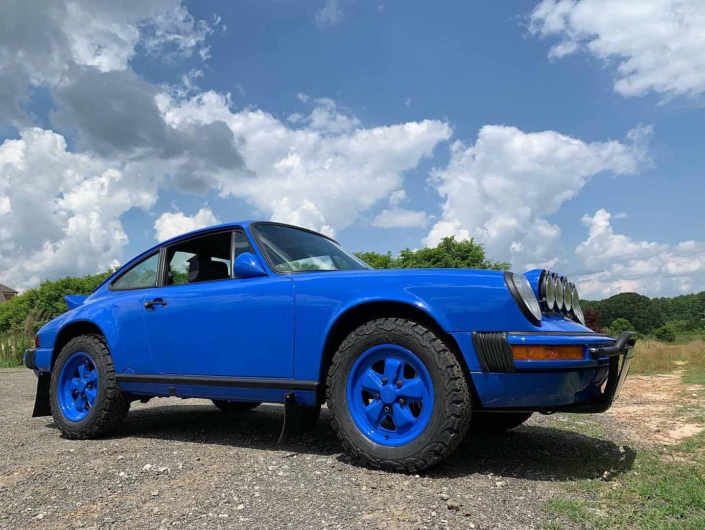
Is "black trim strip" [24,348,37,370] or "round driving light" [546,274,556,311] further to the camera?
"black trim strip" [24,348,37,370]

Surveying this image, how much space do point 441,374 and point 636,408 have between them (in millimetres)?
3961

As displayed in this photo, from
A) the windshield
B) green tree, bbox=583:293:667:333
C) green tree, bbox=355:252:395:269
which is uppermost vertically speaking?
green tree, bbox=355:252:395:269

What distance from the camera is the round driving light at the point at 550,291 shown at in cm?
298

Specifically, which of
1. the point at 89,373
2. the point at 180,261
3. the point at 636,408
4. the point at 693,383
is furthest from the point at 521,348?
the point at 693,383

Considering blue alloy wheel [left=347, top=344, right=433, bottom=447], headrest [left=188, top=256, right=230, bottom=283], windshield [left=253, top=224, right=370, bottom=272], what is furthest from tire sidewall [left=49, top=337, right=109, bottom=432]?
blue alloy wheel [left=347, top=344, right=433, bottom=447]

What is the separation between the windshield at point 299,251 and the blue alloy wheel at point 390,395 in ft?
3.16

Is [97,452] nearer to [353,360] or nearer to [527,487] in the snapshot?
[353,360]

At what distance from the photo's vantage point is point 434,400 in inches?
104

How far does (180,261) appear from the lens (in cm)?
414

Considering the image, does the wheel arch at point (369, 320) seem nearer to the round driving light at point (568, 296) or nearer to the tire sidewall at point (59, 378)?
the round driving light at point (568, 296)

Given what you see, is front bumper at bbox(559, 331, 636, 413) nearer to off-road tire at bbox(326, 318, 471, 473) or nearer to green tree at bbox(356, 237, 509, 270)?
off-road tire at bbox(326, 318, 471, 473)

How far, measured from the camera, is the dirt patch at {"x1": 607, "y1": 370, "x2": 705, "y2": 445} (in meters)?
3.99

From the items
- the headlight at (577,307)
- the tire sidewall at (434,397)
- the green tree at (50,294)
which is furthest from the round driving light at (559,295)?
the green tree at (50,294)

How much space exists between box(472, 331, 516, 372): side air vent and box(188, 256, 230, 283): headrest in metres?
2.03
